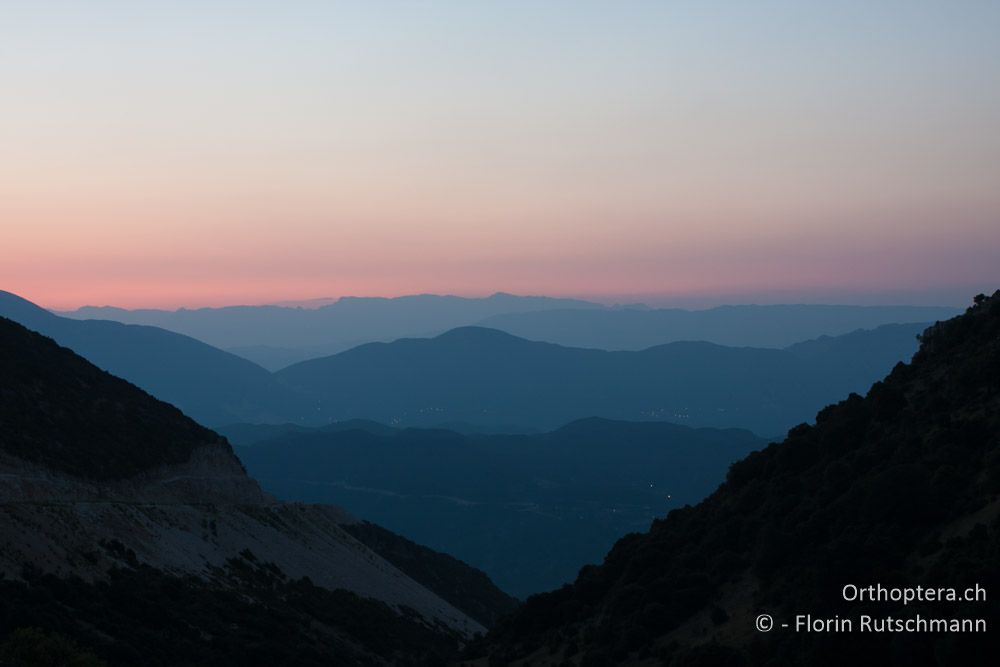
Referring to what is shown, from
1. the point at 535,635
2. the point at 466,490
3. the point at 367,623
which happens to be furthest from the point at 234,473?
the point at 466,490

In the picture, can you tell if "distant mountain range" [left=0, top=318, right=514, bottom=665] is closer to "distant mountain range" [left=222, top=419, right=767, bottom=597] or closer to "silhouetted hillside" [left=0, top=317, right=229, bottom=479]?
"silhouetted hillside" [left=0, top=317, right=229, bottom=479]

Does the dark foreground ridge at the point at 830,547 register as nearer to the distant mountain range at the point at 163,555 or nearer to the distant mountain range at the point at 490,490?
the distant mountain range at the point at 163,555

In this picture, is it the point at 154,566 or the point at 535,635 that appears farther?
the point at 154,566

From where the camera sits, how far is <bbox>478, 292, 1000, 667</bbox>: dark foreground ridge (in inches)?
864

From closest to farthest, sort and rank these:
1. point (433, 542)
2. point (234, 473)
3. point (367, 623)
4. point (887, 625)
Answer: point (887, 625) < point (367, 623) < point (234, 473) < point (433, 542)

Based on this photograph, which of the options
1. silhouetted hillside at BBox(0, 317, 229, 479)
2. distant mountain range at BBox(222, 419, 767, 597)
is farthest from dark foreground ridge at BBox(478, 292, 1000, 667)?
distant mountain range at BBox(222, 419, 767, 597)

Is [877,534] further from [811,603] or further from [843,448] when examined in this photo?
[843,448]

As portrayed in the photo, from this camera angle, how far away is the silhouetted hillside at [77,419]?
44.8 meters

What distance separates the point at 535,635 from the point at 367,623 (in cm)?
1137

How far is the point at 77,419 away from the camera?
4969cm

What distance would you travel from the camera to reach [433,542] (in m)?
134

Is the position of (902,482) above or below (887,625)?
above

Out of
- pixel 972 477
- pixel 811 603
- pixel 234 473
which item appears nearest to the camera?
pixel 811 603

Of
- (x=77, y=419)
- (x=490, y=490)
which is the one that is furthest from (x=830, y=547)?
(x=490, y=490)
